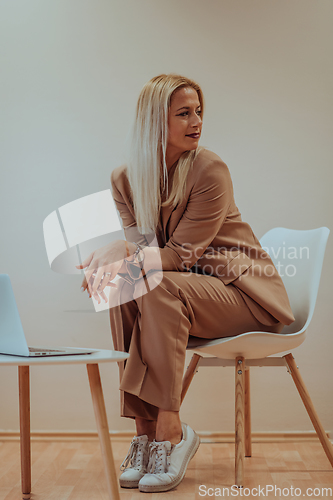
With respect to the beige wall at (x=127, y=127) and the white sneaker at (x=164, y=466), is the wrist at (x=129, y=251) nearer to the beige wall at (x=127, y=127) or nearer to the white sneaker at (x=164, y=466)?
the white sneaker at (x=164, y=466)

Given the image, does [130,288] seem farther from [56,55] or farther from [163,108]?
[56,55]

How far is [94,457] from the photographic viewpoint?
150 centimetres

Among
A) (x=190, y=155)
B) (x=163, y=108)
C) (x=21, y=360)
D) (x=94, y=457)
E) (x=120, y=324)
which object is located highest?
(x=163, y=108)

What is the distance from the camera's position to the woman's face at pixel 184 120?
1.36 metres

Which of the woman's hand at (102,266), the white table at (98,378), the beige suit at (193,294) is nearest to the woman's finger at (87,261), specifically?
the woman's hand at (102,266)

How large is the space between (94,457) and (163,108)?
1.03 m

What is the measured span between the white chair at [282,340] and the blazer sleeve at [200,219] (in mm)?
217

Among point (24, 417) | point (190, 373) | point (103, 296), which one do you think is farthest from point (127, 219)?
point (24, 417)

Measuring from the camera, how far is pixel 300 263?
56.9 inches

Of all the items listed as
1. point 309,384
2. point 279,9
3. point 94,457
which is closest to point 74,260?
point 94,457

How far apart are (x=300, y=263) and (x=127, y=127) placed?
814mm

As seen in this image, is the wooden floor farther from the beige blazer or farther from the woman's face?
the woman's face

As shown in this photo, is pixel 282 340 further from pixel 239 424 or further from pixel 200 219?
pixel 200 219

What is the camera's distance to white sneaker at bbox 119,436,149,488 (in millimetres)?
1156
